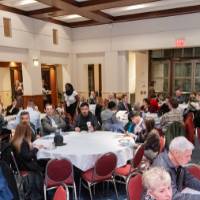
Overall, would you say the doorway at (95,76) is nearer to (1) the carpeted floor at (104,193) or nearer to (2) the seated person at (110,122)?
(2) the seated person at (110,122)

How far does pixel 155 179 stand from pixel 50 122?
395 centimetres

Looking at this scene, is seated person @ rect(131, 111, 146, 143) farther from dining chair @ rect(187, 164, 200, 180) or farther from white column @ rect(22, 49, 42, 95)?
white column @ rect(22, 49, 42, 95)

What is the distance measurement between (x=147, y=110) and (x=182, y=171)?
224 inches

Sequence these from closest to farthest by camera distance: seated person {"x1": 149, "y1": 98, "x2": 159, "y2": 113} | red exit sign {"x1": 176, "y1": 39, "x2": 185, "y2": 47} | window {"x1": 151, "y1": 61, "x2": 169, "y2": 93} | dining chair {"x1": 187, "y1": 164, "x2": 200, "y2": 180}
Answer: dining chair {"x1": 187, "y1": 164, "x2": 200, "y2": 180}
seated person {"x1": 149, "y1": 98, "x2": 159, "y2": 113}
red exit sign {"x1": 176, "y1": 39, "x2": 185, "y2": 47}
window {"x1": 151, "y1": 61, "x2": 169, "y2": 93}

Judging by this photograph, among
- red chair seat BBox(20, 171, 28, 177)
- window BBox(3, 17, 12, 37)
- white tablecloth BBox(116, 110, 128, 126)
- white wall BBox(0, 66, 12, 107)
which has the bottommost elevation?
red chair seat BBox(20, 171, 28, 177)

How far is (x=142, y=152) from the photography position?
3979mm

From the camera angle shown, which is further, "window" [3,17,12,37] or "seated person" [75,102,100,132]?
"window" [3,17,12,37]

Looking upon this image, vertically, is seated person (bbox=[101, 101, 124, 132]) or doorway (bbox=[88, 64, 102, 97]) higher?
doorway (bbox=[88, 64, 102, 97])

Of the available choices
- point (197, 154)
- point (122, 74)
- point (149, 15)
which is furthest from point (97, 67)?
point (197, 154)

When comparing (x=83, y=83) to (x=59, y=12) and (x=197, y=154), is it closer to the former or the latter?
(x=59, y=12)

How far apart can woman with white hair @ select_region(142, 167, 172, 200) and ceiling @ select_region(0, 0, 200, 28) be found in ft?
20.5

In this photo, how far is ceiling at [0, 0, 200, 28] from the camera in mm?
7744

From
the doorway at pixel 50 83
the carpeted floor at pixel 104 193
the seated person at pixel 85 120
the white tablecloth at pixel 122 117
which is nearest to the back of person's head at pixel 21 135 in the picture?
the carpeted floor at pixel 104 193

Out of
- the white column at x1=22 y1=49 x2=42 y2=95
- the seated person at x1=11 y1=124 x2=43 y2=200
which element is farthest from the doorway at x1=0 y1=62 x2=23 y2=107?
the seated person at x1=11 y1=124 x2=43 y2=200
